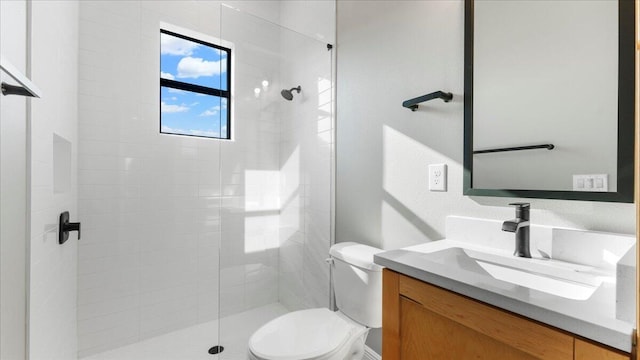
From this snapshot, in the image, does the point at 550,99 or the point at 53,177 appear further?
the point at 53,177

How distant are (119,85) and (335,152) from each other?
159cm

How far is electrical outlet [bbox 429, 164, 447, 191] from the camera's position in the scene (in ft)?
3.90

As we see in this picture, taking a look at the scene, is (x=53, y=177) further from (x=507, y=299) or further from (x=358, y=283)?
(x=507, y=299)

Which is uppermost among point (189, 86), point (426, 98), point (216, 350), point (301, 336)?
point (189, 86)

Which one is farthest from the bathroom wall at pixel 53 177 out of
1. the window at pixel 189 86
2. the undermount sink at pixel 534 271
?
the undermount sink at pixel 534 271

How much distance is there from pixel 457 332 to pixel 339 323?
0.77 m

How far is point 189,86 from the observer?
7.44ft

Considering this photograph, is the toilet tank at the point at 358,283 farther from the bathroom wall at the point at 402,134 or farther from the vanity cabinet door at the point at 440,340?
the vanity cabinet door at the point at 440,340

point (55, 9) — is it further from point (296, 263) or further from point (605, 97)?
point (605, 97)

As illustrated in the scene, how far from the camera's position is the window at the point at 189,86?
217 cm

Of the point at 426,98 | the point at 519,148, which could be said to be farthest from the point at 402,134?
the point at 519,148

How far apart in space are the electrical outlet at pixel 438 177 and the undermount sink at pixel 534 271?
0.31 m

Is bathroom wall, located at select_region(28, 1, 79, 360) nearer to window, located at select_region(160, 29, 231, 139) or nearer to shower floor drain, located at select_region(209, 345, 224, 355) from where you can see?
Answer: window, located at select_region(160, 29, 231, 139)

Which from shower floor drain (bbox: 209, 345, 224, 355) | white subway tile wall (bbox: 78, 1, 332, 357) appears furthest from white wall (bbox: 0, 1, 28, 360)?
shower floor drain (bbox: 209, 345, 224, 355)
